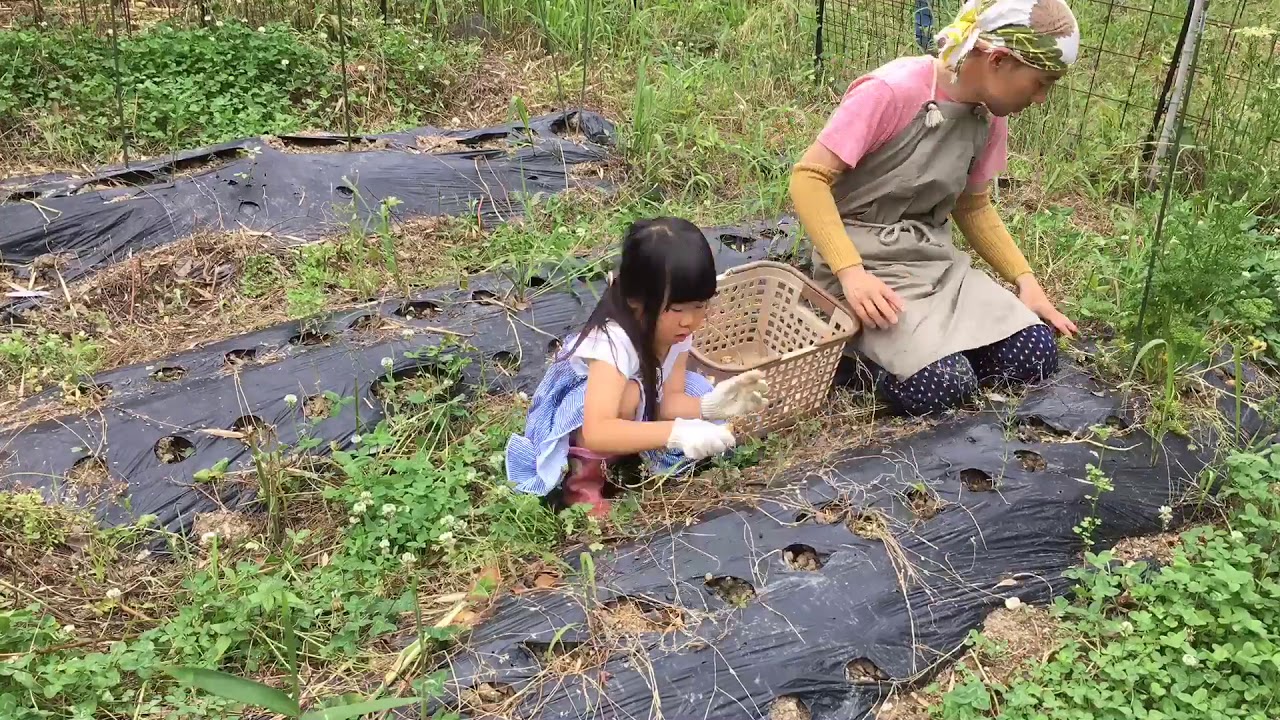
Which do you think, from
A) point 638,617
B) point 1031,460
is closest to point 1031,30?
point 1031,460

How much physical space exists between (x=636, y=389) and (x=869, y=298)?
2.19ft

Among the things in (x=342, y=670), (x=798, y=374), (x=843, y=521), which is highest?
(x=798, y=374)

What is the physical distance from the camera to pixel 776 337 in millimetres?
2611

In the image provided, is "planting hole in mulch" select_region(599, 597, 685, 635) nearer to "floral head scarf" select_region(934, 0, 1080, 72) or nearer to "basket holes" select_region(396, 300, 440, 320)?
"basket holes" select_region(396, 300, 440, 320)

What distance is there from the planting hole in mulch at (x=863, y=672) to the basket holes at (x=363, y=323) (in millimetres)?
1693

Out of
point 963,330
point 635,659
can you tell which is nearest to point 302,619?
point 635,659

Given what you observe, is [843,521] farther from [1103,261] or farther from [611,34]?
[611,34]

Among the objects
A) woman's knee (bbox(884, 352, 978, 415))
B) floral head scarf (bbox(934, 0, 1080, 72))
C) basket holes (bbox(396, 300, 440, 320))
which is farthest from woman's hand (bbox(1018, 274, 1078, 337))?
basket holes (bbox(396, 300, 440, 320))

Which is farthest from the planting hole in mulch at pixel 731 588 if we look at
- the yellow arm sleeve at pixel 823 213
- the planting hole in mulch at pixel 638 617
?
the yellow arm sleeve at pixel 823 213

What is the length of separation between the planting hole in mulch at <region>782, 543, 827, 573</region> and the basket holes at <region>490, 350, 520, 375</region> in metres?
1.06

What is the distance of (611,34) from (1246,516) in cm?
393

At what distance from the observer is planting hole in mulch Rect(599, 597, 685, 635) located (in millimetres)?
1753

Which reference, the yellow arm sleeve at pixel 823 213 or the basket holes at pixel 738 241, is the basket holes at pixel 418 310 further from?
the yellow arm sleeve at pixel 823 213

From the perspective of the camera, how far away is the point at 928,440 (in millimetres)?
2232
